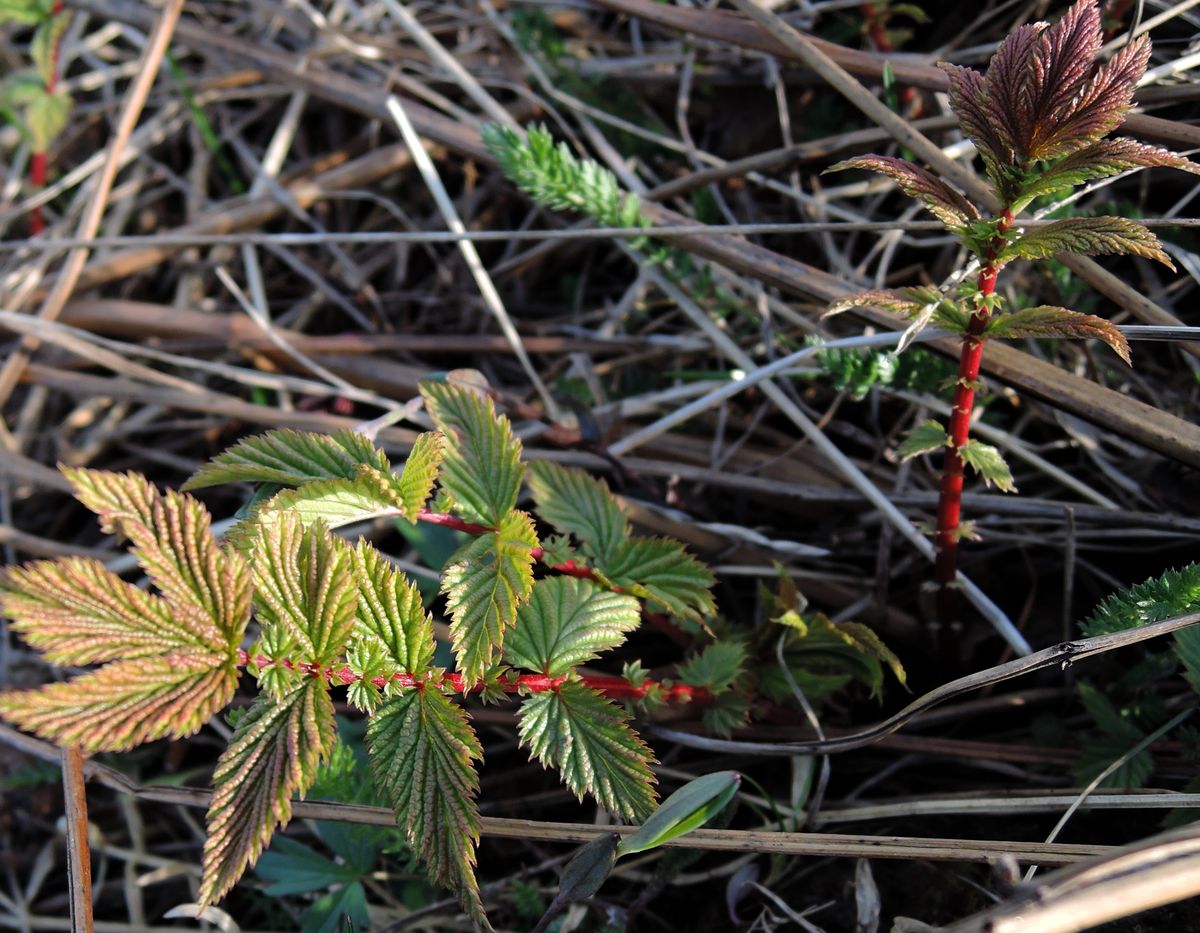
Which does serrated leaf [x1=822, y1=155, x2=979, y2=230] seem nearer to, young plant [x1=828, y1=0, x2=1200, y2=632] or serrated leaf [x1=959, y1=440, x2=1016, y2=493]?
young plant [x1=828, y1=0, x2=1200, y2=632]

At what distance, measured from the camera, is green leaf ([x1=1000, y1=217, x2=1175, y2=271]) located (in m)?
1.00

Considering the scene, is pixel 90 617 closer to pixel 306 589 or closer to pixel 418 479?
pixel 306 589

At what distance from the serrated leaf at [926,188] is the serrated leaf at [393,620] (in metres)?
0.67

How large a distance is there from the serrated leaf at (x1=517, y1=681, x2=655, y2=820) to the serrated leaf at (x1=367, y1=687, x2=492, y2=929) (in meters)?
0.10

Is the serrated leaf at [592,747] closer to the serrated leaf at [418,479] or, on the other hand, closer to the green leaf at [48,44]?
the serrated leaf at [418,479]

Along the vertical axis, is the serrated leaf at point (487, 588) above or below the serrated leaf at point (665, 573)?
above

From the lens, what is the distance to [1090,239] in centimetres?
103

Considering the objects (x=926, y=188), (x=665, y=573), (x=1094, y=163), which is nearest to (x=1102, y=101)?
(x=1094, y=163)

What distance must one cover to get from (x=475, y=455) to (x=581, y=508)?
22 cm

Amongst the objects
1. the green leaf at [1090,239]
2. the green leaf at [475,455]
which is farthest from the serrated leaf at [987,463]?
the green leaf at [475,455]

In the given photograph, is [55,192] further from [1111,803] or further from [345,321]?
[1111,803]

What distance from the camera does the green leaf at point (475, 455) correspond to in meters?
1.16

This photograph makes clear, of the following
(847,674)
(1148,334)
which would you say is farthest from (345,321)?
(1148,334)

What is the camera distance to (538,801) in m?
1.57
